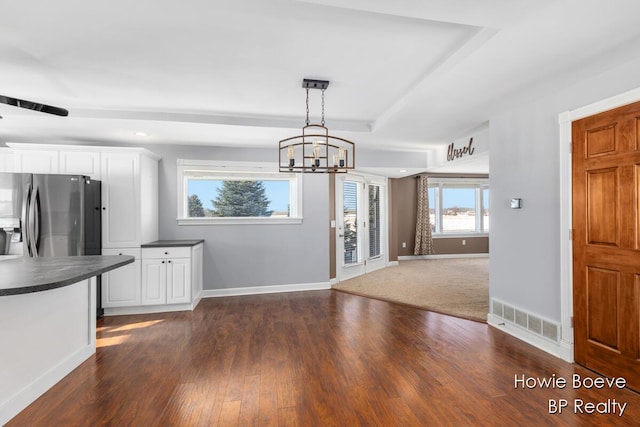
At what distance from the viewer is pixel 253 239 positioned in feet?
16.8

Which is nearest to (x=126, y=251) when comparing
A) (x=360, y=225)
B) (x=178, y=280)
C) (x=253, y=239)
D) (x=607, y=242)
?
(x=178, y=280)

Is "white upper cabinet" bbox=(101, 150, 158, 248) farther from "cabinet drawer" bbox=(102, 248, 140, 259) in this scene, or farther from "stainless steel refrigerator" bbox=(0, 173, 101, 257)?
"stainless steel refrigerator" bbox=(0, 173, 101, 257)

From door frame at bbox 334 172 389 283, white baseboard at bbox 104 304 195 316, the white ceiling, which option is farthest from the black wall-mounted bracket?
white baseboard at bbox 104 304 195 316

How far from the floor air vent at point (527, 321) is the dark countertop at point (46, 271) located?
11.8 ft

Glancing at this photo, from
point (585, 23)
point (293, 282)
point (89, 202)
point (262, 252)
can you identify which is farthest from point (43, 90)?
point (585, 23)

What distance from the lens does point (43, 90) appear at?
306cm

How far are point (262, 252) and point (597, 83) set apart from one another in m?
4.37

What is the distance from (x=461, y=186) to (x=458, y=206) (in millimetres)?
548

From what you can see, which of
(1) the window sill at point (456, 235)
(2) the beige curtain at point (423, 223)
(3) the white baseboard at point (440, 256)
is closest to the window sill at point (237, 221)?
(3) the white baseboard at point (440, 256)

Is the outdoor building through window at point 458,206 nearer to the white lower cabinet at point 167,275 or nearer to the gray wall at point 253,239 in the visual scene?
the gray wall at point 253,239

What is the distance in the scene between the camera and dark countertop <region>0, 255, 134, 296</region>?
1701 mm

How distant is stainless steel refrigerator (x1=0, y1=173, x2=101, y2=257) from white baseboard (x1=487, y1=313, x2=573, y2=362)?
475 cm

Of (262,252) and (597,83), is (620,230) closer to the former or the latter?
(597,83)

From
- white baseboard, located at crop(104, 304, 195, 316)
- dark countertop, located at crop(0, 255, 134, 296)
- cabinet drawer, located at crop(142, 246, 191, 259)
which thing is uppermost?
dark countertop, located at crop(0, 255, 134, 296)
